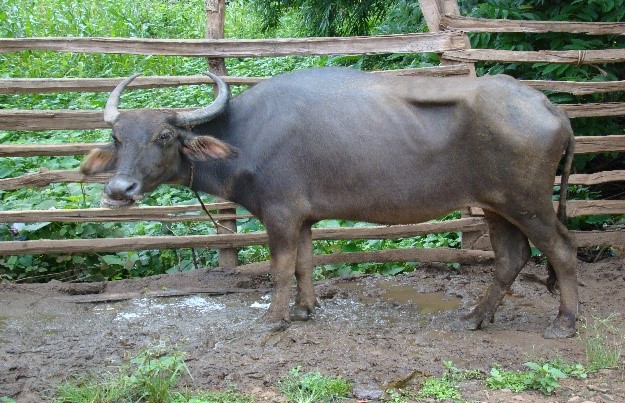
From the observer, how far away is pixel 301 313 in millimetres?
5402

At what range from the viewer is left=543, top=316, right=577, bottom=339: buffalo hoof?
15.9ft

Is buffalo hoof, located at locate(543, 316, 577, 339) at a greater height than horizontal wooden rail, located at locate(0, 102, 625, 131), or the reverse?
horizontal wooden rail, located at locate(0, 102, 625, 131)

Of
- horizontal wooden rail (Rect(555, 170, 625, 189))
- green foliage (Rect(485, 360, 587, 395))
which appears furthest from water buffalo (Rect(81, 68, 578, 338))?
horizontal wooden rail (Rect(555, 170, 625, 189))

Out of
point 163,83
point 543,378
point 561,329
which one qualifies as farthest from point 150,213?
point 543,378

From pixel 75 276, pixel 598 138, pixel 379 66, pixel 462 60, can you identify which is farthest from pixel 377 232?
pixel 379 66

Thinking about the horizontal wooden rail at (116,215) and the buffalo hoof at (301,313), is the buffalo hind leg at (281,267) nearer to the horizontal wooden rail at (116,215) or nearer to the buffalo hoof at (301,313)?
the buffalo hoof at (301,313)

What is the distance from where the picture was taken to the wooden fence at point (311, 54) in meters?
6.02

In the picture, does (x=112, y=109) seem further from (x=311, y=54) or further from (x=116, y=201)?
(x=311, y=54)

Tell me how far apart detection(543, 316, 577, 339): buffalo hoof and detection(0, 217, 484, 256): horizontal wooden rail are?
1738 millimetres

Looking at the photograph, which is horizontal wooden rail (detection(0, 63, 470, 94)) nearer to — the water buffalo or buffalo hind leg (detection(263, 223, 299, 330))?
the water buffalo

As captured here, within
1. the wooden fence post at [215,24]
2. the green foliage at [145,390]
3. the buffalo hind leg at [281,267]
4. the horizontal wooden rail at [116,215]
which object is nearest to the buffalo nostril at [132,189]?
the buffalo hind leg at [281,267]

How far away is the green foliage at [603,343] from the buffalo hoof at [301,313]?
5.83 ft

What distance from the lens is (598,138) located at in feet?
21.4

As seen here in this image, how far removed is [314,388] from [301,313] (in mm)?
1488
